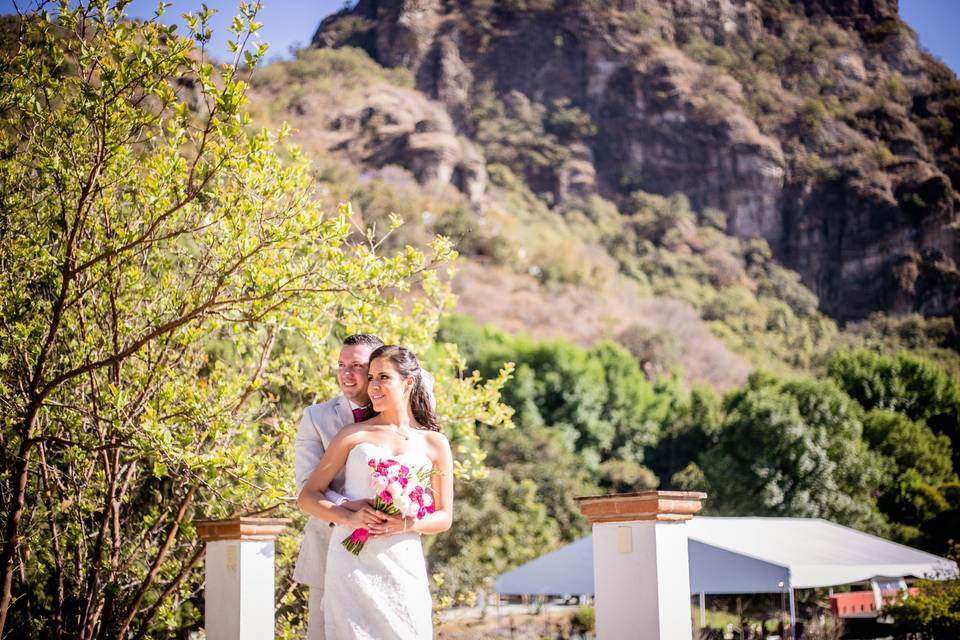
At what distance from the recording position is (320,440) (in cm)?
414

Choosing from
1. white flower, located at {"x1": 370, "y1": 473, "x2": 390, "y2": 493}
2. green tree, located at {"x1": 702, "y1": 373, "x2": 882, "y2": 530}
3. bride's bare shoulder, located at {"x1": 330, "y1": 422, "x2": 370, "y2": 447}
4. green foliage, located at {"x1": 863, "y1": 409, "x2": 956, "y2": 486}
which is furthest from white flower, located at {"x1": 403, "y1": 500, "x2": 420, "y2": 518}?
green foliage, located at {"x1": 863, "y1": 409, "x2": 956, "y2": 486}

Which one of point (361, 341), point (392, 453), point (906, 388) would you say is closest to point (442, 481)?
point (392, 453)

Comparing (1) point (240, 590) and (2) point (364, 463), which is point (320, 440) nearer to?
(2) point (364, 463)

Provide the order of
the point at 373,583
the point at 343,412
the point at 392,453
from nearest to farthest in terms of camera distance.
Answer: the point at 373,583 < the point at 392,453 < the point at 343,412

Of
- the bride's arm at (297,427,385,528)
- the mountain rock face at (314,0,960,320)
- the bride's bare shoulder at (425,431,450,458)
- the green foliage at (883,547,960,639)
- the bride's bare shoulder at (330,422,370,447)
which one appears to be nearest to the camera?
the bride's arm at (297,427,385,528)

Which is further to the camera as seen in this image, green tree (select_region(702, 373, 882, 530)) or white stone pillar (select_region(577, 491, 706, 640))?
green tree (select_region(702, 373, 882, 530))

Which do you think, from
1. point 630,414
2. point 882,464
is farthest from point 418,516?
point 630,414

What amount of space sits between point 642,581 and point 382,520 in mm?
Result: 1962

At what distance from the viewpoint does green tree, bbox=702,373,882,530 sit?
1116 inches

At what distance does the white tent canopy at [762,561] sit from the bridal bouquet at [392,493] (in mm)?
10458

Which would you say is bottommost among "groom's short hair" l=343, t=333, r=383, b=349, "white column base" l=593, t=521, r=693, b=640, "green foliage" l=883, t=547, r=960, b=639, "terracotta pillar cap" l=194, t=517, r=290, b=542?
"green foliage" l=883, t=547, r=960, b=639

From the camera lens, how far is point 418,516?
381 cm

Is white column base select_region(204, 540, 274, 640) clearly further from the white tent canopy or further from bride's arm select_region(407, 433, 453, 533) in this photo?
the white tent canopy

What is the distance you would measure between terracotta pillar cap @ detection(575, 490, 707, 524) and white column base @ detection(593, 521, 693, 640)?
4 cm
